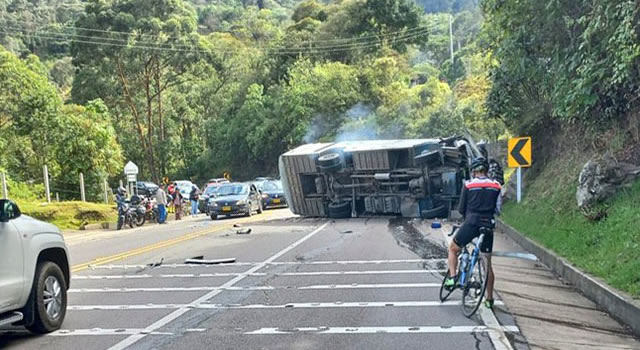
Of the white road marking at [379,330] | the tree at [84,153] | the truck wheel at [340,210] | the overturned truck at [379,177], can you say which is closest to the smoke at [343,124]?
the tree at [84,153]

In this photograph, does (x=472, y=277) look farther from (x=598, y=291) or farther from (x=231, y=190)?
(x=231, y=190)

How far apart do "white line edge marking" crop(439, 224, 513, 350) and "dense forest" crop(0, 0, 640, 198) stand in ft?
14.9

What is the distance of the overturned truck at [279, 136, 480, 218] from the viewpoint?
20.3 metres

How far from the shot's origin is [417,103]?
44.3 meters

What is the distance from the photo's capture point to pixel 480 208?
7832 millimetres

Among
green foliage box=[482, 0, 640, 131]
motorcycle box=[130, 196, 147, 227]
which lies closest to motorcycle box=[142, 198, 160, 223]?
motorcycle box=[130, 196, 147, 227]

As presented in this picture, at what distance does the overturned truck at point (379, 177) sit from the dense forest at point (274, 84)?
267cm

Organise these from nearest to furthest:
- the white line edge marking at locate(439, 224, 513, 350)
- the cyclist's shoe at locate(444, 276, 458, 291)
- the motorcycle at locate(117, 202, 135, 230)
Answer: the white line edge marking at locate(439, 224, 513, 350)
the cyclist's shoe at locate(444, 276, 458, 291)
the motorcycle at locate(117, 202, 135, 230)

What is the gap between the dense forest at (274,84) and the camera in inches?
534

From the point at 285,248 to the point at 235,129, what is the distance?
129 ft

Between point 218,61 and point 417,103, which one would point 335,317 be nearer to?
point 417,103

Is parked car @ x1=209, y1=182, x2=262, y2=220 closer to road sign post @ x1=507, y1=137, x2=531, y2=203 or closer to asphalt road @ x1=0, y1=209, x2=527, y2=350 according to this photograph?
asphalt road @ x1=0, y1=209, x2=527, y2=350

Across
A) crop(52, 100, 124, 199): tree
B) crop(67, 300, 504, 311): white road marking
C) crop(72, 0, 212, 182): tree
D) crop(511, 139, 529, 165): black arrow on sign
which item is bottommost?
crop(67, 300, 504, 311): white road marking

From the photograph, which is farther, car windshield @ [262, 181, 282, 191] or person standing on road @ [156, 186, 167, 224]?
car windshield @ [262, 181, 282, 191]
